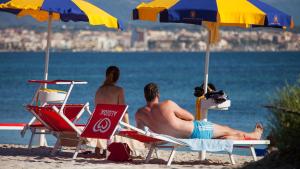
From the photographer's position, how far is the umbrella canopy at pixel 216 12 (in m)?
9.35

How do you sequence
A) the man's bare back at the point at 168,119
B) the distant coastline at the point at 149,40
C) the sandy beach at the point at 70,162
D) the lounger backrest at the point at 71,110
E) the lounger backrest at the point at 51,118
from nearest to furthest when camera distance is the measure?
1. the sandy beach at the point at 70,162
2. the man's bare back at the point at 168,119
3. the lounger backrest at the point at 51,118
4. the lounger backrest at the point at 71,110
5. the distant coastline at the point at 149,40

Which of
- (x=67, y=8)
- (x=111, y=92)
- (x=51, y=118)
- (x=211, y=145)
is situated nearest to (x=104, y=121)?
(x=51, y=118)

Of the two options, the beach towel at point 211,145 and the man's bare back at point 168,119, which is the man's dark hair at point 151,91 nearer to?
the man's bare back at point 168,119

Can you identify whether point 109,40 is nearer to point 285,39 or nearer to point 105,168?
point 285,39

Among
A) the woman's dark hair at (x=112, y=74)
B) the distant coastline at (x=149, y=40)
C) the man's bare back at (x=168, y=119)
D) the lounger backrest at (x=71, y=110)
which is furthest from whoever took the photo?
the distant coastline at (x=149, y=40)

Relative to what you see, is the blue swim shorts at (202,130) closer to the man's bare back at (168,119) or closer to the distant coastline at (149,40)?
the man's bare back at (168,119)

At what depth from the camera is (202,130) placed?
915cm

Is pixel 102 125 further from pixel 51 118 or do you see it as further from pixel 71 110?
pixel 71 110

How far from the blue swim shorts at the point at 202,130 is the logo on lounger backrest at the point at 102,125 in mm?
806

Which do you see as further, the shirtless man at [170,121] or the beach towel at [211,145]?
the shirtless man at [170,121]

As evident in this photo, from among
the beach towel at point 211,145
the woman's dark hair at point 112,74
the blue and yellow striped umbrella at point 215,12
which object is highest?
the blue and yellow striped umbrella at point 215,12

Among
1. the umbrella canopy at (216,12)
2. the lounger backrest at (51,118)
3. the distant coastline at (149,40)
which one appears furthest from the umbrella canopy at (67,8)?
the distant coastline at (149,40)

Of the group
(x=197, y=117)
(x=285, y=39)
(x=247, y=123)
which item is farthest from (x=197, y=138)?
(x=285, y=39)

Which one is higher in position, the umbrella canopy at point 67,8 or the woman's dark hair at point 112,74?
the umbrella canopy at point 67,8
